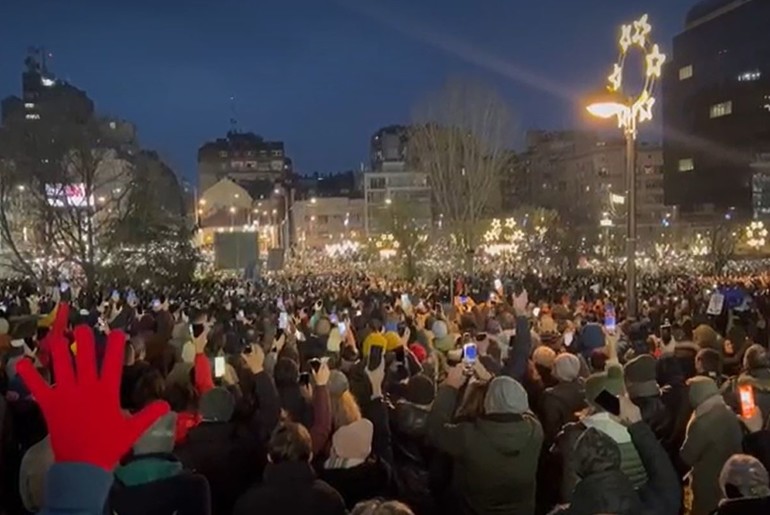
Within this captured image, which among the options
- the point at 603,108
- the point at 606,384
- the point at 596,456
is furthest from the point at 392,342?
the point at 596,456

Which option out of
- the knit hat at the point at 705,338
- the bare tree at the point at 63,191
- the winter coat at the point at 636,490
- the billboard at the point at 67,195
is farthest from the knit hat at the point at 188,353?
the billboard at the point at 67,195

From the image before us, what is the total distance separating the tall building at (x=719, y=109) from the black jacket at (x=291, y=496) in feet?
262

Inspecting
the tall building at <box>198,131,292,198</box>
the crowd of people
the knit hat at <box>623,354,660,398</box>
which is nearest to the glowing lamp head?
the crowd of people

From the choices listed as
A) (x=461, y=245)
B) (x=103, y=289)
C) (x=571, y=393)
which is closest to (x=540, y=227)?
(x=461, y=245)

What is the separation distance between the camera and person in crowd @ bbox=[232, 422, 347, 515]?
447 cm

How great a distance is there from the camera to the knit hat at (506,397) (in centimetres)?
544

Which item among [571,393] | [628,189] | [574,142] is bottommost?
[571,393]

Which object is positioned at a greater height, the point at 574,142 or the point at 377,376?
the point at 574,142

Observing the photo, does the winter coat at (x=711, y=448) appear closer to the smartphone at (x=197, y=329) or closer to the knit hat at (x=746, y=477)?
the knit hat at (x=746, y=477)

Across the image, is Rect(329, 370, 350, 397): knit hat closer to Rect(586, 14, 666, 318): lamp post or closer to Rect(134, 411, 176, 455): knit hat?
Rect(134, 411, 176, 455): knit hat

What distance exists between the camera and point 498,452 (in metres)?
5.57

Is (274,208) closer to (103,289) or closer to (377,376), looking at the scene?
(103,289)

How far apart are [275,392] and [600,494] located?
3691 millimetres

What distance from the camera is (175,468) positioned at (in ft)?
15.4
